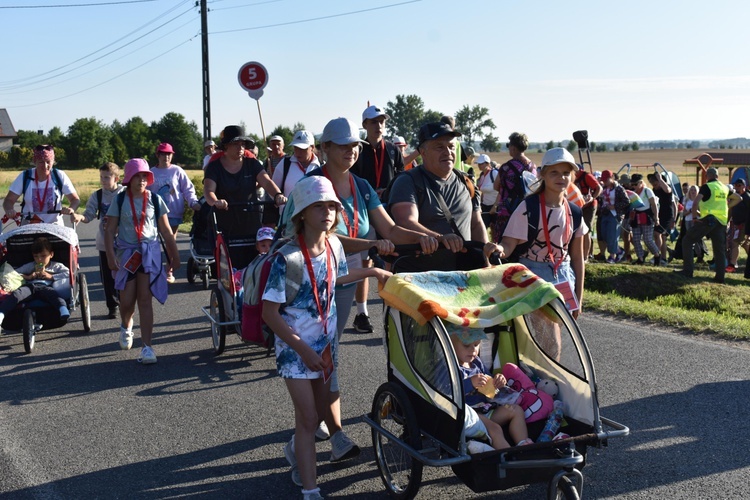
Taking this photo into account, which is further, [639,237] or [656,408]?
[639,237]

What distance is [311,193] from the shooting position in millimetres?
4152

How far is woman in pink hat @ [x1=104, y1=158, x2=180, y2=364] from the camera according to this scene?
295 inches

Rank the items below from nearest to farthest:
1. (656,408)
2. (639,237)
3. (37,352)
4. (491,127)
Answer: (656,408), (37,352), (639,237), (491,127)

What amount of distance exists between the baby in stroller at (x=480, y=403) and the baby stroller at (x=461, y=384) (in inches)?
5.7

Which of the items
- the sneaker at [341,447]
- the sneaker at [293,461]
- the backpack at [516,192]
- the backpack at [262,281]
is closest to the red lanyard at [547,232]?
the sneaker at [341,447]

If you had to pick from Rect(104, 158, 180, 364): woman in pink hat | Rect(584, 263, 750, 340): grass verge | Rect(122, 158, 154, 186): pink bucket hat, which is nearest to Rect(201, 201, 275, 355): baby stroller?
Rect(104, 158, 180, 364): woman in pink hat

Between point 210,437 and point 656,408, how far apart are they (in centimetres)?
326

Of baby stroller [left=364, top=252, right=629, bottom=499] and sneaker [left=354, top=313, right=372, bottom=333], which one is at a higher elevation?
baby stroller [left=364, top=252, right=629, bottom=499]

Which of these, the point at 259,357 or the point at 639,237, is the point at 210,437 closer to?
the point at 259,357

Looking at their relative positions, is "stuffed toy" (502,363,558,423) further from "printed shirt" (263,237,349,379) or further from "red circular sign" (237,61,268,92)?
"red circular sign" (237,61,268,92)

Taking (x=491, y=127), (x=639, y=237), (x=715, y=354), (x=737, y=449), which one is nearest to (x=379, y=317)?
(x=715, y=354)

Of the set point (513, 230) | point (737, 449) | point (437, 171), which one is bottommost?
point (737, 449)

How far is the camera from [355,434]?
18.4 ft

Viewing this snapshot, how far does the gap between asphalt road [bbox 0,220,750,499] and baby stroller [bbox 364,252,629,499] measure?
50 centimetres
